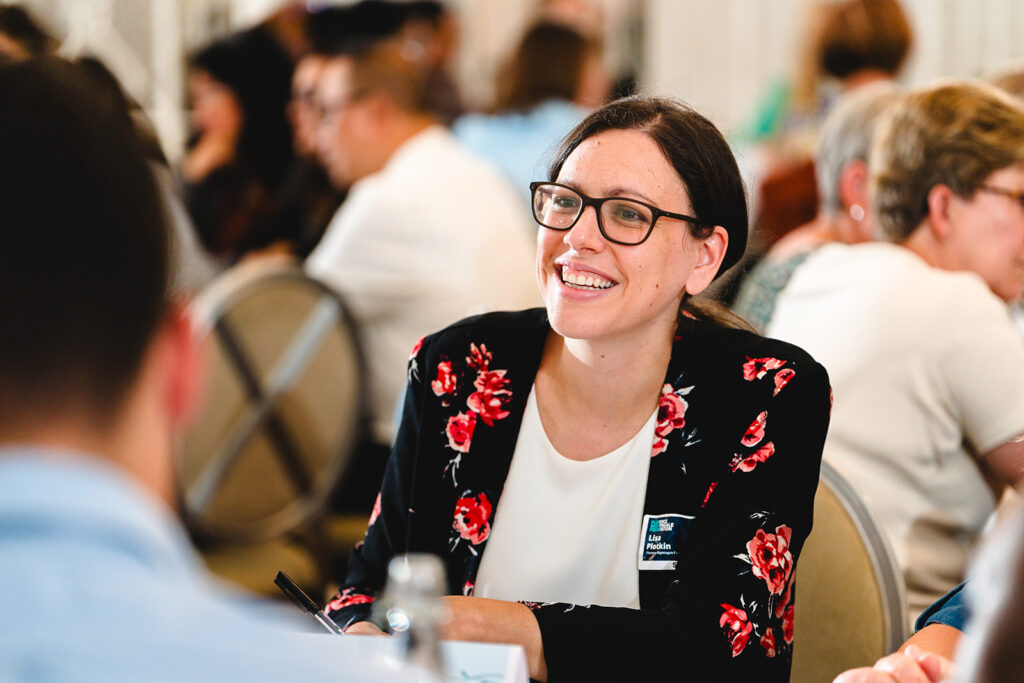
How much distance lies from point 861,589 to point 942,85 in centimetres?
97

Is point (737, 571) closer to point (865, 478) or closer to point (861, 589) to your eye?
point (861, 589)

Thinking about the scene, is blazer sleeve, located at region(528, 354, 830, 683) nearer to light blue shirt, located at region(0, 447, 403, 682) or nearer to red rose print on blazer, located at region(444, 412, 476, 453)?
red rose print on blazer, located at region(444, 412, 476, 453)

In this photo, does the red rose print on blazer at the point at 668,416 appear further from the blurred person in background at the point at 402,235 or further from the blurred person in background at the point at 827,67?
the blurred person in background at the point at 827,67

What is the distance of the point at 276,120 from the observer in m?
4.14

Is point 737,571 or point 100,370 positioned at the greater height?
point 100,370

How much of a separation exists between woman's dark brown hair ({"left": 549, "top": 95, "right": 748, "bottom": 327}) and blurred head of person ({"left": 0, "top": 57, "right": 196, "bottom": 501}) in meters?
0.97

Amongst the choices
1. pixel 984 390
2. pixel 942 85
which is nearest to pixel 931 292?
pixel 984 390

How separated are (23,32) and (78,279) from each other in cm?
201

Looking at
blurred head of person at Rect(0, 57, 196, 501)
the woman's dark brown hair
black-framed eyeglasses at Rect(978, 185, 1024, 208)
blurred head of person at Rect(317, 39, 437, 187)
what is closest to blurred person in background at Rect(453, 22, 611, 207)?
blurred head of person at Rect(317, 39, 437, 187)

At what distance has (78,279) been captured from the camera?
2.00 feet

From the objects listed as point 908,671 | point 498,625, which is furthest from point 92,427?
point 908,671

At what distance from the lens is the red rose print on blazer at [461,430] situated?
153 cm

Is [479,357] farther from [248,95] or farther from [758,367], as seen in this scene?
[248,95]

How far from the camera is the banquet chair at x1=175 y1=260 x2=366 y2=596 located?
2541 mm
